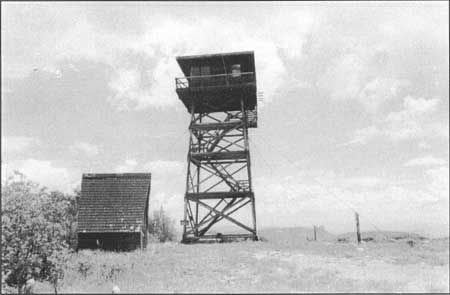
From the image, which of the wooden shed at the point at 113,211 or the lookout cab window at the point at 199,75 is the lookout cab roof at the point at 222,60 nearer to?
the lookout cab window at the point at 199,75

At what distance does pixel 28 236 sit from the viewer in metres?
8.91

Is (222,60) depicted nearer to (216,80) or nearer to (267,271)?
(216,80)

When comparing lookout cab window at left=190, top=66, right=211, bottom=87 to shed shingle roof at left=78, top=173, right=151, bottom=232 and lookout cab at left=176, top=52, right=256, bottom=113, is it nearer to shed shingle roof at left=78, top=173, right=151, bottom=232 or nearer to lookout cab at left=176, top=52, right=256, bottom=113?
lookout cab at left=176, top=52, right=256, bottom=113

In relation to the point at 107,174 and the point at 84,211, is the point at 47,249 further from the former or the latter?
the point at 107,174

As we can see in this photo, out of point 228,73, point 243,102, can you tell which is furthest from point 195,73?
point 243,102

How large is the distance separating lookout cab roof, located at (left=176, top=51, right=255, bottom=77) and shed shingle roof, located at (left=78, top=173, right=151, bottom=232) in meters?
6.70

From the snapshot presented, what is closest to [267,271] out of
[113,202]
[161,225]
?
[113,202]

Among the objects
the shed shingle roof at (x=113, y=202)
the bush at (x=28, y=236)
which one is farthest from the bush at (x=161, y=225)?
the bush at (x=28, y=236)

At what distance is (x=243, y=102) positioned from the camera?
21328 mm

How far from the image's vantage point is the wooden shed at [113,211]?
18062 millimetres

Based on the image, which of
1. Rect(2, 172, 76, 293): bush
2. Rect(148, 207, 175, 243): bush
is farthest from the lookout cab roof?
Rect(148, 207, 175, 243): bush

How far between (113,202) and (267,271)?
10698mm

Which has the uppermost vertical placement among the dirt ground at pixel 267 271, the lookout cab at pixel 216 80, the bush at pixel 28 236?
the lookout cab at pixel 216 80

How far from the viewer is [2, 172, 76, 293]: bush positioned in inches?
341
